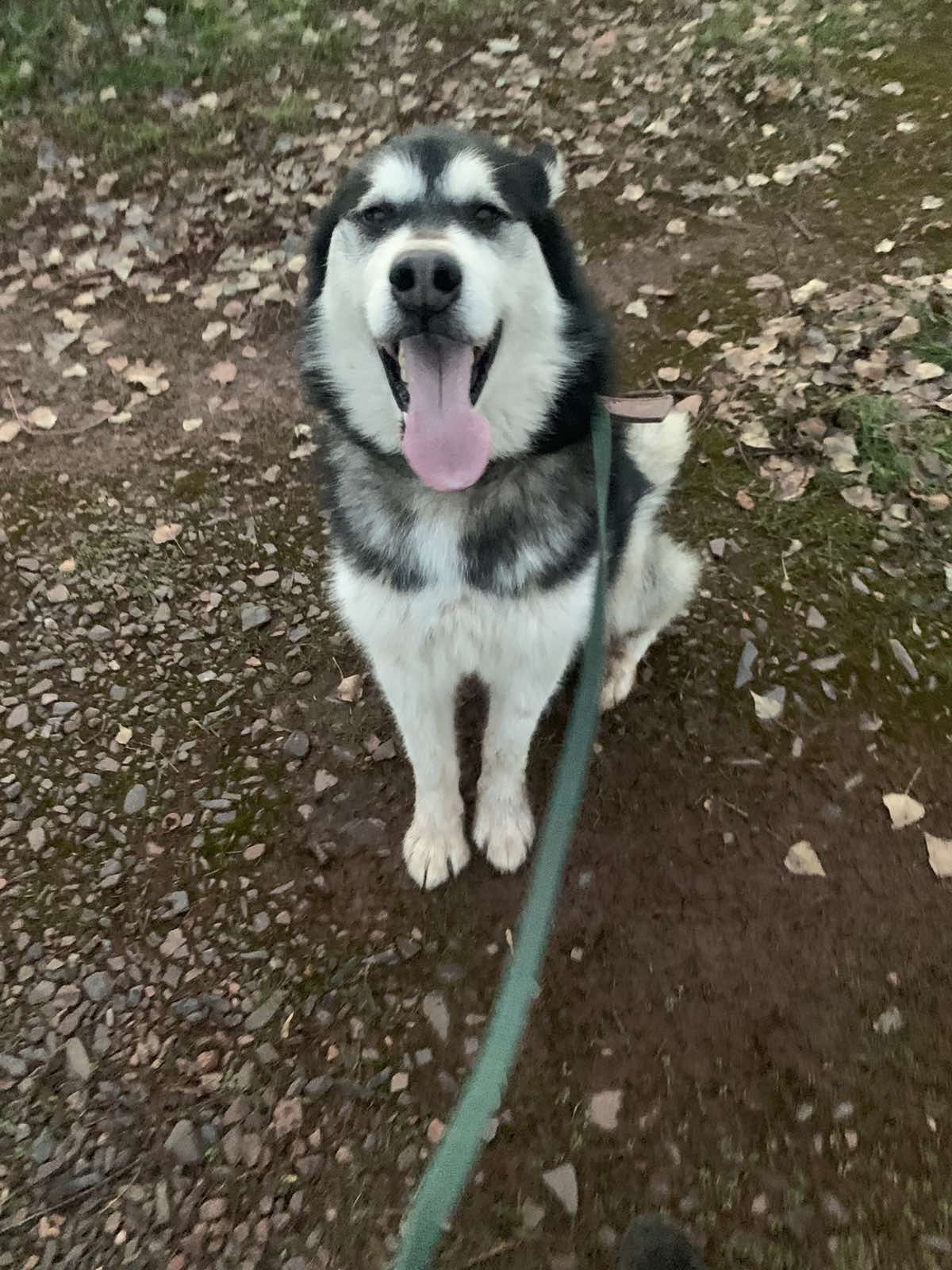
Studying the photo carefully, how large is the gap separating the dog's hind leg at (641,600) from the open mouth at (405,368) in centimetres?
90

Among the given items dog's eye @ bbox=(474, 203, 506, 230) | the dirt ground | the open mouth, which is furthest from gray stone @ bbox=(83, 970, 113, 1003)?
dog's eye @ bbox=(474, 203, 506, 230)

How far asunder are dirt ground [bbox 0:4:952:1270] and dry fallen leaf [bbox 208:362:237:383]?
0.08 ft

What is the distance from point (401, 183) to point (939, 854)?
2.76 metres

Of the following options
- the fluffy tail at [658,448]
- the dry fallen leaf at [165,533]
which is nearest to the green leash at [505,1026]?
the fluffy tail at [658,448]

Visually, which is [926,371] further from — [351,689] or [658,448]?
[351,689]

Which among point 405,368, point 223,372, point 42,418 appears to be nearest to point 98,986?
point 405,368

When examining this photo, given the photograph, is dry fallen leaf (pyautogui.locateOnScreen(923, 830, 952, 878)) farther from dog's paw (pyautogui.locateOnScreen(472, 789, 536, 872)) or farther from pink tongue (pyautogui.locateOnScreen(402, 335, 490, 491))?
pink tongue (pyautogui.locateOnScreen(402, 335, 490, 491))

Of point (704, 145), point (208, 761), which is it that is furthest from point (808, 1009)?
point (704, 145)

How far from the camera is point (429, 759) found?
2736 mm

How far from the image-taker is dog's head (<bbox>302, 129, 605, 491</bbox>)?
212 centimetres

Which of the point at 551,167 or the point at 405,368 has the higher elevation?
the point at 551,167

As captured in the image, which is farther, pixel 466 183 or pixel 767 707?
pixel 767 707

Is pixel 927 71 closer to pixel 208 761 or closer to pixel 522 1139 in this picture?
pixel 208 761

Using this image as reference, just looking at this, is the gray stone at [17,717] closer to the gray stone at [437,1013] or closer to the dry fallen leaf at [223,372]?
the gray stone at [437,1013]
